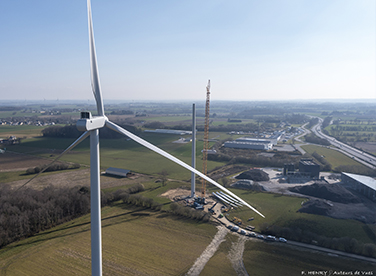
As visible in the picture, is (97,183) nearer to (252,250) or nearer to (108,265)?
(108,265)

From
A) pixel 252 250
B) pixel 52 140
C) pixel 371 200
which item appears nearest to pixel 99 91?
pixel 252 250

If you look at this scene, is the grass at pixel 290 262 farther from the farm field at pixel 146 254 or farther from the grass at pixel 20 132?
the grass at pixel 20 132

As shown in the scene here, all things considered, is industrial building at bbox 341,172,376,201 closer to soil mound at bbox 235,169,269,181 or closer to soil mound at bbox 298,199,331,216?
soil mound at bbox 298,199,331,216

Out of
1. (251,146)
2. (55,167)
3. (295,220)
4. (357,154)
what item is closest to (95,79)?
(295,220)

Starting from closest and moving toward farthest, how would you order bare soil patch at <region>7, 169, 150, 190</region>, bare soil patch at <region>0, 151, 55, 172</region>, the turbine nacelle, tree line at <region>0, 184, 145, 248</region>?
the turbine nacelle < tree line at <region>0, 184, 145, 248</region> < bare soil patch at <region>7, 169, 150, 190</region> < bare soil patch at <region>0, 151, 55, 172</region>

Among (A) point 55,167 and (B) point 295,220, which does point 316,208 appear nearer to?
(B) point 295,220

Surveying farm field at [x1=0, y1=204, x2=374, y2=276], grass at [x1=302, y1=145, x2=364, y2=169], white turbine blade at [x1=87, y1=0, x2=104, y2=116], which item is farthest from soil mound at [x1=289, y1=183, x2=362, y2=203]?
white turbine blade at [x1=87, y1=0, x2=104, y2=116]
